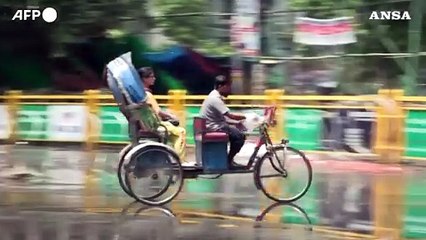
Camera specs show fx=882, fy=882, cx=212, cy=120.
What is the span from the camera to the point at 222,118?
10969mm

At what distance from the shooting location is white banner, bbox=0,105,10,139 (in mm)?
18250

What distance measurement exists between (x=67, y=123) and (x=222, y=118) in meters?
7.65

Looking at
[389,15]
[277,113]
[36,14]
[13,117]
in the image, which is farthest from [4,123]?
[389,15]

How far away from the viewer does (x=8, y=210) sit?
10039 mm

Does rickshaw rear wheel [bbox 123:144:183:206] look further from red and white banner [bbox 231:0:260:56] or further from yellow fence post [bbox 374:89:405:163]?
A: red and white banner [bbox 231:0:260:56]

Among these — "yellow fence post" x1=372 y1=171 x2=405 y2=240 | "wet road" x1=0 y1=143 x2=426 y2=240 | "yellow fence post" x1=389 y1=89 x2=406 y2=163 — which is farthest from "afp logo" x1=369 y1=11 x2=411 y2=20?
"yellow fence post" x1=372 y1=171 x2=405 y2=240

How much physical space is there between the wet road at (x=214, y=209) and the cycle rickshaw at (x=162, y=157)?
0.21m

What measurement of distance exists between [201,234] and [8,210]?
264 cm

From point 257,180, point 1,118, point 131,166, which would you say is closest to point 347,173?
point 257,180

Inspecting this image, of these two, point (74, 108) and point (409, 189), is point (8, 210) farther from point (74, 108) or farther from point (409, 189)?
point (74, 108)

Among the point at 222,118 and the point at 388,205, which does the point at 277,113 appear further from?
the point at 388,205

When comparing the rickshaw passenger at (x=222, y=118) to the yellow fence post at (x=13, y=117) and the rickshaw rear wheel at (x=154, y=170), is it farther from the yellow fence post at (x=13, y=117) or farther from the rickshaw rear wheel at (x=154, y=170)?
the yellow fence post at (x=13, y=117)

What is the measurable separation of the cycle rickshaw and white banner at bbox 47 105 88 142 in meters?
6.66

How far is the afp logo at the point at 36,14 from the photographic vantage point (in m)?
21.6
